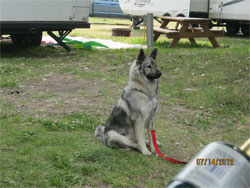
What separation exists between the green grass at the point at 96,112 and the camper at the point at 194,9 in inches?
265

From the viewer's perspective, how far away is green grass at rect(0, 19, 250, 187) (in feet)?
13.2

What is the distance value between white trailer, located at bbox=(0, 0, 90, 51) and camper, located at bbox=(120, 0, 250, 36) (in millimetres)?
6645

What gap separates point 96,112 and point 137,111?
1.84m

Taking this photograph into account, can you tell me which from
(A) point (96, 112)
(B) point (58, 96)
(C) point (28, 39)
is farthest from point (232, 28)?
(A) point (96, 112)

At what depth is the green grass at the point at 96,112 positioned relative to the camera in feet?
13.2

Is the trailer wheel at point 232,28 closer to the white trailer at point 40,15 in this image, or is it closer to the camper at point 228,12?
the camper at point 228,12

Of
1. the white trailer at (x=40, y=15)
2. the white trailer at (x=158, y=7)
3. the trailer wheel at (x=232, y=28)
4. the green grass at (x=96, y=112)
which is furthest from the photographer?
the trailer wheel at (x=232, y=28)

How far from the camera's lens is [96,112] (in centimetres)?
632

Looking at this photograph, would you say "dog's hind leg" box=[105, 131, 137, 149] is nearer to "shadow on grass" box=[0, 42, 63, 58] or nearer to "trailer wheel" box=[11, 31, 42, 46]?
"shadow on grass" box=[0, 42, 63, 58]

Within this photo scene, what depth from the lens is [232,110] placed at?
683cm

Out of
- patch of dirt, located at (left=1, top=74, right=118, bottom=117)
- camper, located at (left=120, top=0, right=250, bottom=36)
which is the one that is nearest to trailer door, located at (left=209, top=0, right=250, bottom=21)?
camper, located at (left=120, top=0, right=250, bottom=36)

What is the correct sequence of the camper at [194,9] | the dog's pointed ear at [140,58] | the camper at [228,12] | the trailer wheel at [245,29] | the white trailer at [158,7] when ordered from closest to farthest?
the dog's pointed ear at [140,58] < the camper at [228,12] < the camper at [194,9] < the white trailer at [158,7] < the trailer wheel at [245,29]
